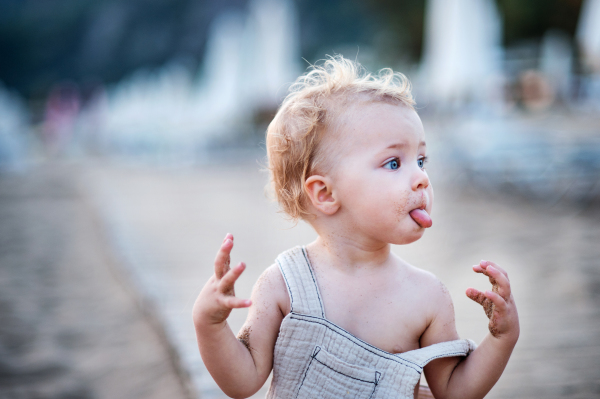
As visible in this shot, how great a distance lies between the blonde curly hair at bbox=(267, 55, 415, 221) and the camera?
1292 millimetres

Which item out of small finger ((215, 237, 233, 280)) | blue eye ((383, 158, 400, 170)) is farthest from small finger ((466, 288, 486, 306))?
small finger ((215, 237, 233, 280))

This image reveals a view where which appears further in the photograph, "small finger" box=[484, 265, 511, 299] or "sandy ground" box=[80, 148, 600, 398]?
"sandy ground" box=[80, 148, 600, 398]

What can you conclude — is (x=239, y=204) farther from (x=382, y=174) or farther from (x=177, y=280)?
(x=382, y=174)

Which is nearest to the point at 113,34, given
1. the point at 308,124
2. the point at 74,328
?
the point at 74,328

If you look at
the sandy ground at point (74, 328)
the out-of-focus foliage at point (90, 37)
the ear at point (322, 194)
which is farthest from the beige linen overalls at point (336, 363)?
the out-of-focus foliage at point (90, 37)

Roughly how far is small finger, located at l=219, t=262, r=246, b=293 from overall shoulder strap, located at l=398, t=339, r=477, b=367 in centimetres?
44

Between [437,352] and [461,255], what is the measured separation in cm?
330

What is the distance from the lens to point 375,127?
1.25 m

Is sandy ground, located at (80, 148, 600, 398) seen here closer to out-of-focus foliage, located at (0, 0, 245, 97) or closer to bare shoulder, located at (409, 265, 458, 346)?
bare shoulder, located at (409, 265, 458, 346)

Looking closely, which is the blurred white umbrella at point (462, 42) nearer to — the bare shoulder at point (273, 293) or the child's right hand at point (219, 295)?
the bare shoulder at point (273, 293)

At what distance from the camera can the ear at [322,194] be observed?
129 centimetres

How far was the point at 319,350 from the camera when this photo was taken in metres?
1.22

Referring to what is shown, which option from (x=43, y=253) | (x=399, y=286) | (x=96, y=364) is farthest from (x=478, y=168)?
(x=399, y=286)

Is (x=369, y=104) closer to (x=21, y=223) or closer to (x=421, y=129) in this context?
(x=421, y=129)
